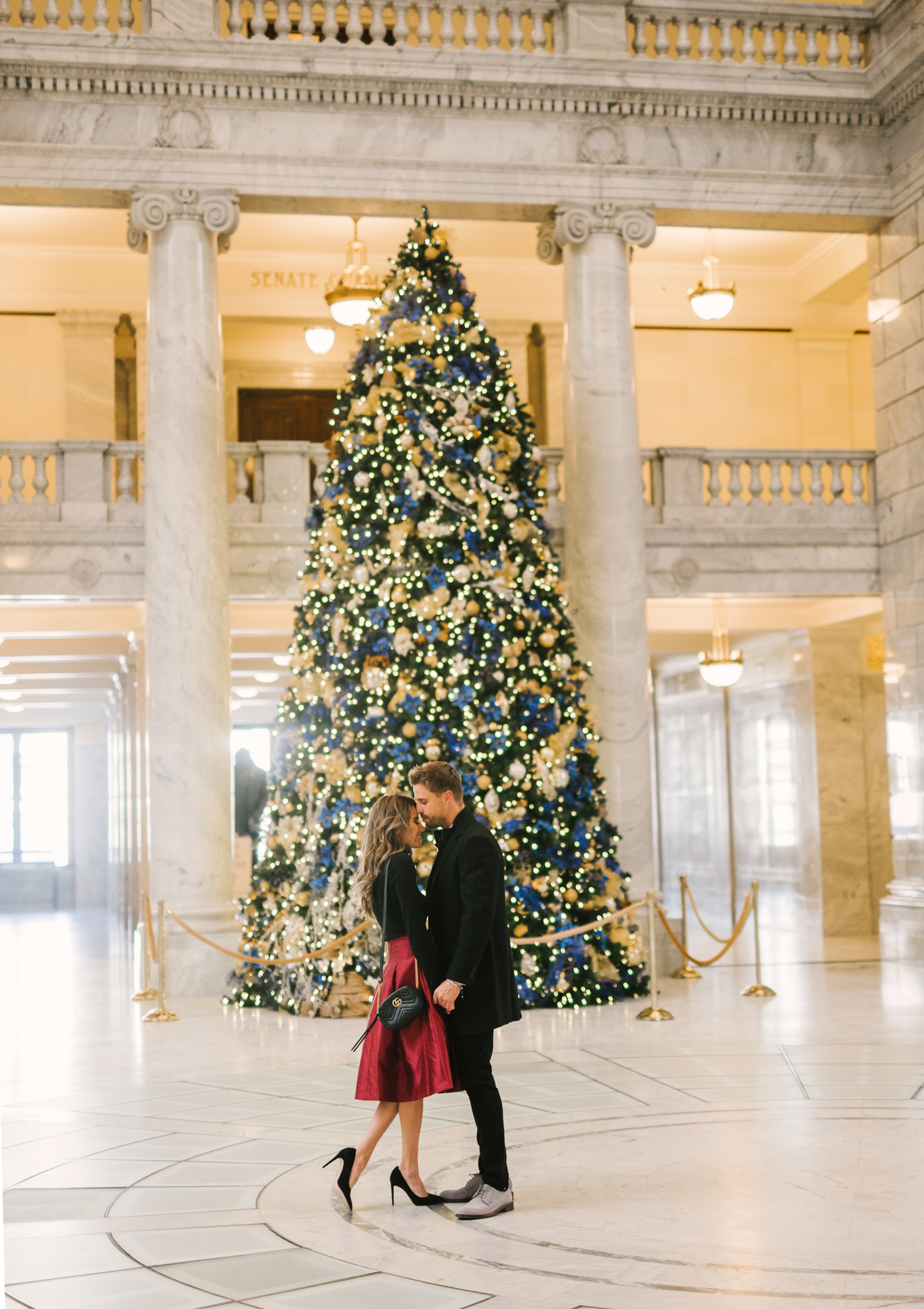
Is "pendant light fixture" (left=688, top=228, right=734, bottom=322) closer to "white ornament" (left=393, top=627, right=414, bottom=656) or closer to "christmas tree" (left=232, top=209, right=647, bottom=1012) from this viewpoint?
"christmas tree" (left=232, top=209, right=647, bottom=1012)

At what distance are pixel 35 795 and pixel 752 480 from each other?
21.2 metres

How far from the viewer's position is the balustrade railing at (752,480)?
14469 mm

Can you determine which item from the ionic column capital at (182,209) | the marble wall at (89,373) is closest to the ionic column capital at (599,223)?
the ionic column capital at (182,209)

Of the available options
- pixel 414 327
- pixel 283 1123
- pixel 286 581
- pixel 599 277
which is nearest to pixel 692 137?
pixel 599 277

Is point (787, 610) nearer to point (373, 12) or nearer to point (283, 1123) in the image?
point (373, 12)

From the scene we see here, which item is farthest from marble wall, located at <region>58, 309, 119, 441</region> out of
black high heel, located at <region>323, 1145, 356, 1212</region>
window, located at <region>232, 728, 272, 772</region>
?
window, located at <region>232, 728, 272, 772</region>

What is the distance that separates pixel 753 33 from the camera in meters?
14.0

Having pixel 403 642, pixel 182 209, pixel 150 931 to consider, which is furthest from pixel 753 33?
pixel 150 931

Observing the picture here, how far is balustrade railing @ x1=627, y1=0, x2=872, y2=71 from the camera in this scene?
44.8 ft

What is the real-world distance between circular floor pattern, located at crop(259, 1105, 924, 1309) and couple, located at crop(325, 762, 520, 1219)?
7.0 inches

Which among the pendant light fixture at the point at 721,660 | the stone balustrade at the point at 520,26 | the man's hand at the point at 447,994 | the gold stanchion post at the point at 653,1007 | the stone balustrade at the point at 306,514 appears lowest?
the gold stanchion post at the point at 653,1007

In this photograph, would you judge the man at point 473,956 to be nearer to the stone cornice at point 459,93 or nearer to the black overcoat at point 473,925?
the black overcoat at point 473,925

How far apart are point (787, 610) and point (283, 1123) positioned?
1204cm

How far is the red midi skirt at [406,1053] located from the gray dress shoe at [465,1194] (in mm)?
345
